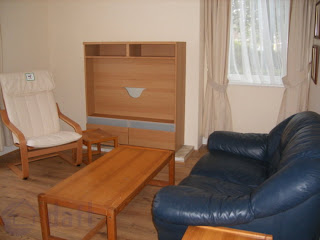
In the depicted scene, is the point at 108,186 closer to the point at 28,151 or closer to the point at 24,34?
the point at 28,151

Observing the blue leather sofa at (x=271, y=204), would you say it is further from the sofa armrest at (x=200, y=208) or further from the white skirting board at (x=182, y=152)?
the white skirting board at (x=182, y=152)

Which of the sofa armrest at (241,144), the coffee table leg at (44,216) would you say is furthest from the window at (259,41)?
the coffee table leg at (44,216)

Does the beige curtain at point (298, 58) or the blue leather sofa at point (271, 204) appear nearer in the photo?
the blue leather sofa at point (271, 204)

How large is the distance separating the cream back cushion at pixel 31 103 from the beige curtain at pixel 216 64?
2045 mm

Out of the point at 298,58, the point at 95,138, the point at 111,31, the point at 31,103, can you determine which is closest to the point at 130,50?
the point at 111,31

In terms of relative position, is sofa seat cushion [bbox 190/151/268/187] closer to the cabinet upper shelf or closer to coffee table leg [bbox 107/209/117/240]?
coffee table leg [bbox 107/209/117/240]

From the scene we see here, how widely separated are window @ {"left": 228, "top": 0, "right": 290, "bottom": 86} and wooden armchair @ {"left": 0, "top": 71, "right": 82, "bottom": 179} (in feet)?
7.49

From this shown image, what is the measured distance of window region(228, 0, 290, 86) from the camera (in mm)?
4006

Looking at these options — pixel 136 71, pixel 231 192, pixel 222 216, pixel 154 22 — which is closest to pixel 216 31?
pixel 154 22

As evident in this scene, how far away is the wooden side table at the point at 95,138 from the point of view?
3820 millimetres

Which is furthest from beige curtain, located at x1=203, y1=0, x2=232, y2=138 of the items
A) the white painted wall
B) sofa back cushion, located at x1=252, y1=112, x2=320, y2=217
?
sofa back cushion, located at x1=252, y1=112, x2=320, y2=217

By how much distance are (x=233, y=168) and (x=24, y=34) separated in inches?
132

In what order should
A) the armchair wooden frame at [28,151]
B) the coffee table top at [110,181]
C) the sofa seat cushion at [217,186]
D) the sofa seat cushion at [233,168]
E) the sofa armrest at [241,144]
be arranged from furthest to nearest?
the armchair wooden frame at [28,151] < the sofa armrest at [241,144] < the sofa seat cushion at [233,168] < the sofa seat cushion at [217,186] < the coffee table top at [110,181]

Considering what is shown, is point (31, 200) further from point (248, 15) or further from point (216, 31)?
point (248, 15)
